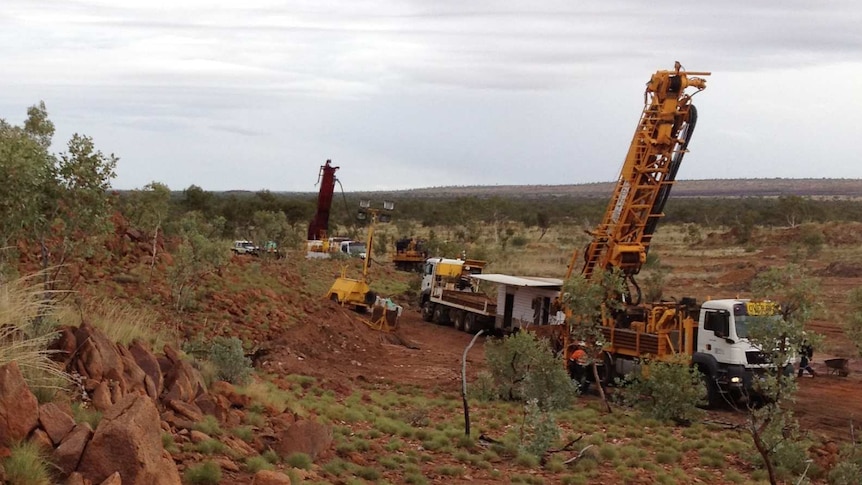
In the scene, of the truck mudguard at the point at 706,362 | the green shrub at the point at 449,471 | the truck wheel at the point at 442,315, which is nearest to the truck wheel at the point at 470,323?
the truck wheel at the point at 442,315

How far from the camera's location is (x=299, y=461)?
9.98m

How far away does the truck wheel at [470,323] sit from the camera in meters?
31.9

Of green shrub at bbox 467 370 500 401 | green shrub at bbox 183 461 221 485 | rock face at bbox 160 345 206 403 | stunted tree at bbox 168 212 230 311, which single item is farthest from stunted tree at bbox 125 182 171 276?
green shrub at bbox 183 461 221 485

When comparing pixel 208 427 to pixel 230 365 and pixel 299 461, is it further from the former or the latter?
pixel 230 365

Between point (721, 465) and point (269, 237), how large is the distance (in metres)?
29.6

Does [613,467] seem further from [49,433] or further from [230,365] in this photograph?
[49,433]

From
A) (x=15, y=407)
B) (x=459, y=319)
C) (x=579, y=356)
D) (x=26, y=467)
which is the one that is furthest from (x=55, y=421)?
(x=459, y=319)

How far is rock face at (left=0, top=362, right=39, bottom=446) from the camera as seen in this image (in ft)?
23.8

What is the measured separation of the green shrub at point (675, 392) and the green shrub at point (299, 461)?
9.54 metres

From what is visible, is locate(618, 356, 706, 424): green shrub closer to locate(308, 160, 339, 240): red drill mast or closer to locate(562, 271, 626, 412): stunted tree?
locate(562, 271, 626, 412): stunted tree

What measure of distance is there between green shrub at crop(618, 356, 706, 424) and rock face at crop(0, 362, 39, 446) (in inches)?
507

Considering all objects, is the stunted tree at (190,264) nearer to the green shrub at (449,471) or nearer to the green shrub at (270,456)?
the green shrub at (449,471)

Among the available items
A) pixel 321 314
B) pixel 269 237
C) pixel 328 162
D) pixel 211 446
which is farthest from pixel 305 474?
pixel 328 162

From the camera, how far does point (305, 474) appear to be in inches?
376
